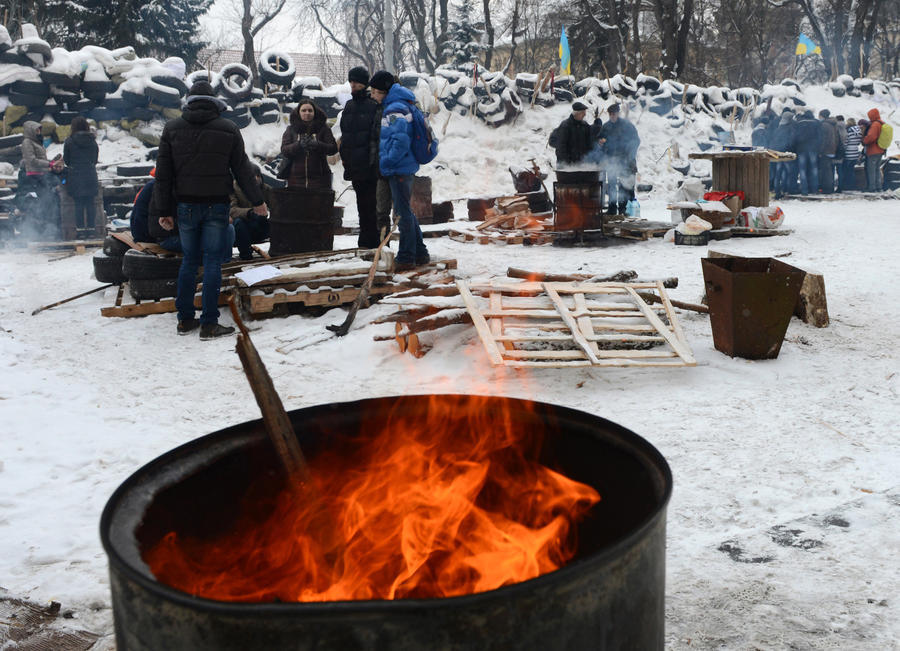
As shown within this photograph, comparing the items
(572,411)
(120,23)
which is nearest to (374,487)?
(572,411)

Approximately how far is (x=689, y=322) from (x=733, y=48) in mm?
40632

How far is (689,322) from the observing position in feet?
21.7

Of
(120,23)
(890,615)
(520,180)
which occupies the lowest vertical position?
(890,615)

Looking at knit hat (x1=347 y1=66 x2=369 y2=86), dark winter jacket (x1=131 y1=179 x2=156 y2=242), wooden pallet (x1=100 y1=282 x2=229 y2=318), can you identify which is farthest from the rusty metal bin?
dark winter jacket (x1=131 y1=179 x2=156 y2=242)

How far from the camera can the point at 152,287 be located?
Answer: 24.4ft

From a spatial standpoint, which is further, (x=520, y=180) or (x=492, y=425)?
(x=520, y=180)

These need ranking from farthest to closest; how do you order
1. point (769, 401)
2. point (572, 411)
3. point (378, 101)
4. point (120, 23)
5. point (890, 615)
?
point (120, 23) < point (378, 101) < point (769, 401) < point (890, 615) < point (572, 411)

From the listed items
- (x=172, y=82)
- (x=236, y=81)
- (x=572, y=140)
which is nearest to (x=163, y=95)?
(x=172, y=82)

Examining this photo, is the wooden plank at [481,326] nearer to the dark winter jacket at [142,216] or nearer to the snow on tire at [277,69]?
the dark winter jacket at [142,216]

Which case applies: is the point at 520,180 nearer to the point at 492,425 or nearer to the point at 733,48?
the point at 492,425

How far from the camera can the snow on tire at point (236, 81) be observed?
1908 centimetres

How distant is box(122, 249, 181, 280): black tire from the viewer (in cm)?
735

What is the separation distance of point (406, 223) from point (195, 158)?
7.99 feet

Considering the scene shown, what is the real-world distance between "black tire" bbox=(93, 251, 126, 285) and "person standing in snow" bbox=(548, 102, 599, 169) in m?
7.12
